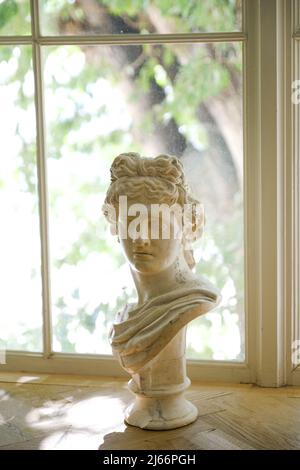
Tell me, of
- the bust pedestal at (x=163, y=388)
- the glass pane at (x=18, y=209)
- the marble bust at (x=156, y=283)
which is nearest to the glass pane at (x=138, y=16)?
the glass pane at (x=18, y=209)

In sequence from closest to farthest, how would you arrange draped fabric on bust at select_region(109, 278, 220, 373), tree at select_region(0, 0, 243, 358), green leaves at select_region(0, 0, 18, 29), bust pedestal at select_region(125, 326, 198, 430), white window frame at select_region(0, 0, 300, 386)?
1. draped fabric on bust at select_region(109, 278, 220, 373)
2. bust pedestal at select_region(125, 326, 198, 430)
3. white window frame at select_region(0, 0, 300, 386)
4. tree at select_region(0, 0, 243, 358)
5. green leaves at select_region(0, 0, 18, 29)

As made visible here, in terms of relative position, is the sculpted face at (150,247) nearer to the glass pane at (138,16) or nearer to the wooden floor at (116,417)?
the wooden floor at (116,417)

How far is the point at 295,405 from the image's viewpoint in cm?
313

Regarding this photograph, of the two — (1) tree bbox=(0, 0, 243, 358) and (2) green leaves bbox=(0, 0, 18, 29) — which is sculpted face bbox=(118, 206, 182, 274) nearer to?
(1) tree bbox=(0, 0, 243, 358)

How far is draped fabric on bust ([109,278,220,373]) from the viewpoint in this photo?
2.71 meters

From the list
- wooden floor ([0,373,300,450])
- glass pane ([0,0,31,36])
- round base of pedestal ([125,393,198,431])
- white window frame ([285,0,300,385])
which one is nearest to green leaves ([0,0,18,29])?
glass pane ([0,0,31,36])

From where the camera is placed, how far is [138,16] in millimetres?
3438

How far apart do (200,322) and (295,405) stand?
680 millimetres

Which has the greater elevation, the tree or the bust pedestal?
the tree

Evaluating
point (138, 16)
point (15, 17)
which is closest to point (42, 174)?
point (15, 17)

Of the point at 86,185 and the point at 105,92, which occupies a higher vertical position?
the point at 105,92

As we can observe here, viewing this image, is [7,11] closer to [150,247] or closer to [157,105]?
[157,105]
